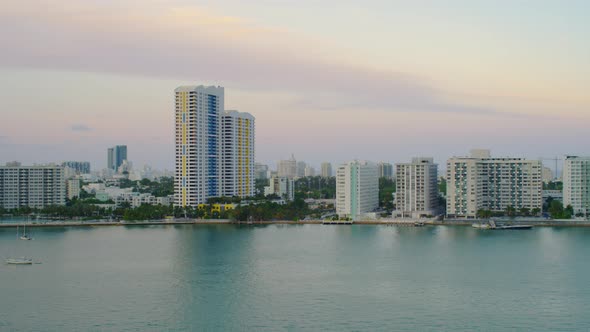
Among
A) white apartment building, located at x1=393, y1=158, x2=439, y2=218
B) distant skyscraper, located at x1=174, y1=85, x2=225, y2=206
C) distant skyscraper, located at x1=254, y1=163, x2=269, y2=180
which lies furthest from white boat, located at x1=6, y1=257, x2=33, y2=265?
distant skyscraper, located at x1=254, y1=163, x2=269, y2=180

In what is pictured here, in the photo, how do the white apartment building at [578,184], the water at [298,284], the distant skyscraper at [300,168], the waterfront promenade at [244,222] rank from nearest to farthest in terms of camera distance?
the water at [298,284] → the waterfront promenade at [244,222] → the white apartment building at [578,184] → the distant skyscraper at [300,168]

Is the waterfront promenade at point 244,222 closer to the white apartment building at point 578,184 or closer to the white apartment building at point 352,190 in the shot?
the white apartment building at point 352,190

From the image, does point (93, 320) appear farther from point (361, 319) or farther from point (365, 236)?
point (365, 236)

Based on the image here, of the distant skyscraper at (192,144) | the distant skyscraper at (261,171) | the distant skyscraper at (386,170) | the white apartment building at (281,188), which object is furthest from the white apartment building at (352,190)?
the distant skyscraper at (261,171)

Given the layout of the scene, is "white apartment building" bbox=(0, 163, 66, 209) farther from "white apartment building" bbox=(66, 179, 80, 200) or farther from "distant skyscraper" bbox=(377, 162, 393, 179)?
"distant skyscraper" bbox=(377, 162, 393, 179)

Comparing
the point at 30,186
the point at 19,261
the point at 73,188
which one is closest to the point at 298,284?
the point at 19,261

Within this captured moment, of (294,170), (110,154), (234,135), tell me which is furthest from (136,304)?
(110,154)
